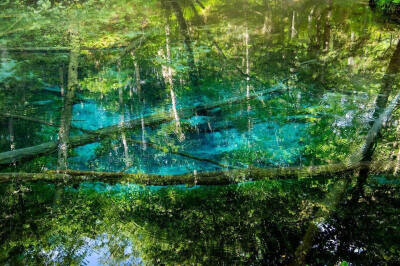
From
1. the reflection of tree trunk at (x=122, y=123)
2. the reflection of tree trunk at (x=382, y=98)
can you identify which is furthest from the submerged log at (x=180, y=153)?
the reflection of tree trunk at (x=382, y=98)

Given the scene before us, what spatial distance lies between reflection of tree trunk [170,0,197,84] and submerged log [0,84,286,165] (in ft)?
3.29

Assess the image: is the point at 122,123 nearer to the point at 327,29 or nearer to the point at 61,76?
the point at 61,76

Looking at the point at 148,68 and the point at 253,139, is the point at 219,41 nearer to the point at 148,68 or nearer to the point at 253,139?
the point at 148,68

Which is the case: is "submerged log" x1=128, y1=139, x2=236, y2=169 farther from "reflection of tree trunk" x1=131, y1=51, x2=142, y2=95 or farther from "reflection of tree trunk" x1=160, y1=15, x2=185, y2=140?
"reflection of tree trunk" x1=131, y1=51, x2=142, y2=95

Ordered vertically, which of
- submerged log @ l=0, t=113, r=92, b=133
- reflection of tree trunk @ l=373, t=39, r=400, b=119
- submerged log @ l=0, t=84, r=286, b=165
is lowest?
submerged log @ l=0, t=84, r=286, b=165

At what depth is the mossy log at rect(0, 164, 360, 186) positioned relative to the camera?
3.31 meters

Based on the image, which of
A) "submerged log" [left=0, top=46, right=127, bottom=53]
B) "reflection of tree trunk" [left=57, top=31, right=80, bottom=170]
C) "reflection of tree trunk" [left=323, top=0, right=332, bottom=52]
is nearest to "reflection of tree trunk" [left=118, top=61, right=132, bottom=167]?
"reflection of tree trunk" [left=57, top=31, right=80, bottom=170]

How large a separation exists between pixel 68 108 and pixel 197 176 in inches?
112

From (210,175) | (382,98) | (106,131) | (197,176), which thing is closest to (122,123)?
(106,131)

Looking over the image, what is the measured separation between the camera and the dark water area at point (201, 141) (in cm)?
255

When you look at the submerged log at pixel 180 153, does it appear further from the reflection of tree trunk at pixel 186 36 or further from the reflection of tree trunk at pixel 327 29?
the reflection of tree trunk at pixel 327 29

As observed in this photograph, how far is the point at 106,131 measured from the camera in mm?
4391

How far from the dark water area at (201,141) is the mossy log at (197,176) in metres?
0.02

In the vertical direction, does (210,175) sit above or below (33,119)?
below
